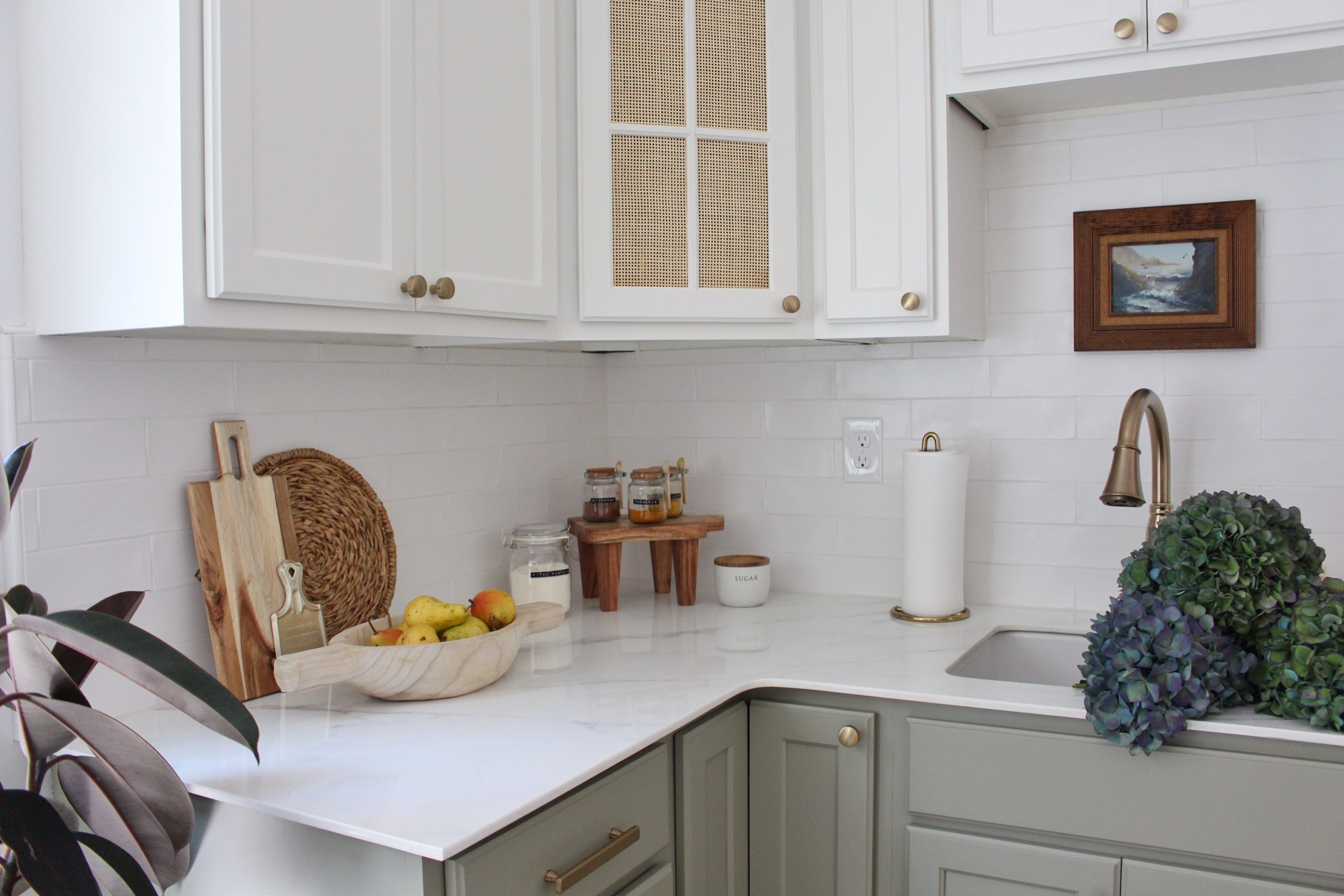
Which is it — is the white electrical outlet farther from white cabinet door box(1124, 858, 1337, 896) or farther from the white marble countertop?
white cabinet door box(1124, 858, 1337, 896)

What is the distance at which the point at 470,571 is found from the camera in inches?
85.9

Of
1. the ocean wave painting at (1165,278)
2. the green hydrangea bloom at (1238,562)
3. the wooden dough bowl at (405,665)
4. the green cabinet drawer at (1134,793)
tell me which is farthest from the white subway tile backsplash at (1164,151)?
the wooden dough bowl at (405,665)

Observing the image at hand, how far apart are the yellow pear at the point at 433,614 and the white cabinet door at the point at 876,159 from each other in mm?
915

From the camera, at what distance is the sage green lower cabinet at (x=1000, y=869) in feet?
5.08

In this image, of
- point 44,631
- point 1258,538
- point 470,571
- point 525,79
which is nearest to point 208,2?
point 525,79

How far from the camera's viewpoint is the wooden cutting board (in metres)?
1.59

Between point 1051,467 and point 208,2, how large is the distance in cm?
173

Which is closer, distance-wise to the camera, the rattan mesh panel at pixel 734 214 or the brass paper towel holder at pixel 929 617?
the rattan mesh panel at pixel 734 214

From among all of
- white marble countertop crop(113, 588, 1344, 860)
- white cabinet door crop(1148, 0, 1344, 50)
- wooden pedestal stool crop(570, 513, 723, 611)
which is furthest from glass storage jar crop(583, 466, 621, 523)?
white cabinet door crop(1148, 0, 1344, 50)

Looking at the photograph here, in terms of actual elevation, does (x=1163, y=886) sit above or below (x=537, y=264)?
below

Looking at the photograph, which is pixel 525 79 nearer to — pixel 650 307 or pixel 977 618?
pixel 650 307

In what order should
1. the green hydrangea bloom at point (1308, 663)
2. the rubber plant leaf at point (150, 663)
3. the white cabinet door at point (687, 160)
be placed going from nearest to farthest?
the rubber plant leaf at point (150, 663) → the green hydrangea bloom at point (1308, 663) → the white cabinet door at point (687, 160)

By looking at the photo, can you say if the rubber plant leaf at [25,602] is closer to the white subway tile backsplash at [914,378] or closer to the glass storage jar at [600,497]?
the glass storage jar at [600,497]

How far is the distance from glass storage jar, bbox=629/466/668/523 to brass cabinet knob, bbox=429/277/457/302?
0.79 m
